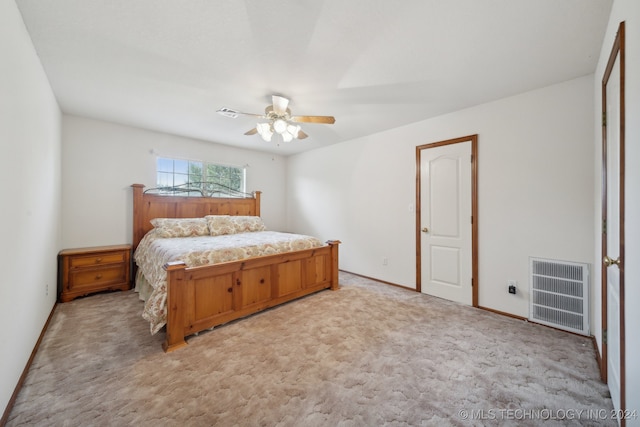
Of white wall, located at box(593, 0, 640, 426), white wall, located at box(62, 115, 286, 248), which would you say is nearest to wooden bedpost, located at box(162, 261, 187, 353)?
white wall, located at box(62, 115, 286, 248)

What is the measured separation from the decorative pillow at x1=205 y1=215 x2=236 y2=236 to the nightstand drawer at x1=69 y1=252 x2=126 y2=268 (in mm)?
1194

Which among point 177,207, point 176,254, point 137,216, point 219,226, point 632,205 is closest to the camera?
point 632,205

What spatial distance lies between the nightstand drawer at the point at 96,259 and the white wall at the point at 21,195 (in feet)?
2.22

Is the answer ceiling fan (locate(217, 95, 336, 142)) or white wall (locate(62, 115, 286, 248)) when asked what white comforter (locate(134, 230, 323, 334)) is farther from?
ceiling fan (locate(217, 95, 336, 142))

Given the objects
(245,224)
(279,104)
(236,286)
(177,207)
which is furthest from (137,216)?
(279,104)

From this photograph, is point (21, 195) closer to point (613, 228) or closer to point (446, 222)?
point (613, 228)

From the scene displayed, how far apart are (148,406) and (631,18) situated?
3.29m

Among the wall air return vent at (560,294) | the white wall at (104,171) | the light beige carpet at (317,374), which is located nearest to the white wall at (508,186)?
the wall air return vent at (560,294)

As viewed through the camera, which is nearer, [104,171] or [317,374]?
[317,374]

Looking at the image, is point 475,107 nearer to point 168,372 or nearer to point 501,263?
point 501,263

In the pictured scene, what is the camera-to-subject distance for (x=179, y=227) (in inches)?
145

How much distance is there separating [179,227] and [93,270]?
1.13 meters

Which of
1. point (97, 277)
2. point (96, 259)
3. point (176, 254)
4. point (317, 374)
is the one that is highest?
point (176, 254)

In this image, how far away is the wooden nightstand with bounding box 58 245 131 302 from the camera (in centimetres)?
310
